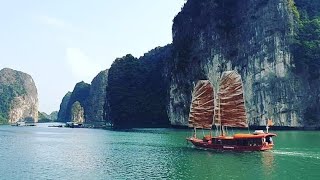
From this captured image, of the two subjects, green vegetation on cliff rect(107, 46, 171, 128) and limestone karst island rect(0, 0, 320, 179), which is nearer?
limestone karst island rect(0, 0, 320, 179)

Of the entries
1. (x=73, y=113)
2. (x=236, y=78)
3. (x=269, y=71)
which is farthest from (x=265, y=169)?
(x=73, y=113)

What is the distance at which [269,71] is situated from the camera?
8538 centimetres

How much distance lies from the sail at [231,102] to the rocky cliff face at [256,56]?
39544 mm

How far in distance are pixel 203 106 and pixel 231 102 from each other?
393 centimetres

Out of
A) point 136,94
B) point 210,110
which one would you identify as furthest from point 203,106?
point 136,94

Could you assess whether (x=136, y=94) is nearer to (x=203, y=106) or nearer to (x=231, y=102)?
(x=203, y=106)

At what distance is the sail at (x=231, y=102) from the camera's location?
47.3m

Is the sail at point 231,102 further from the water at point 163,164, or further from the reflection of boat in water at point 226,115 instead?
the water at point 163,164

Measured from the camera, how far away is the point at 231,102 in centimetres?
4769

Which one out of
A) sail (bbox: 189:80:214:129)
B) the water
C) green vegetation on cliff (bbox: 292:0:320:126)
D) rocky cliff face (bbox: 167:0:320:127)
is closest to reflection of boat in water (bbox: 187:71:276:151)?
sail (bbox: 189:80:214:129)

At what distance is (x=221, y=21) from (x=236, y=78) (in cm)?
5256

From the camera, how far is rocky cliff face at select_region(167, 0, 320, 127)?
84125 mm

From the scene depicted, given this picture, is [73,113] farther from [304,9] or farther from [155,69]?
[304,9]

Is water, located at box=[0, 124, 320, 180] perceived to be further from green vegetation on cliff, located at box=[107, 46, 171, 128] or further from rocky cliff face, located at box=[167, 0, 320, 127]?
green vegetation on cliff, located at box=[107, 46, 171, 128]
